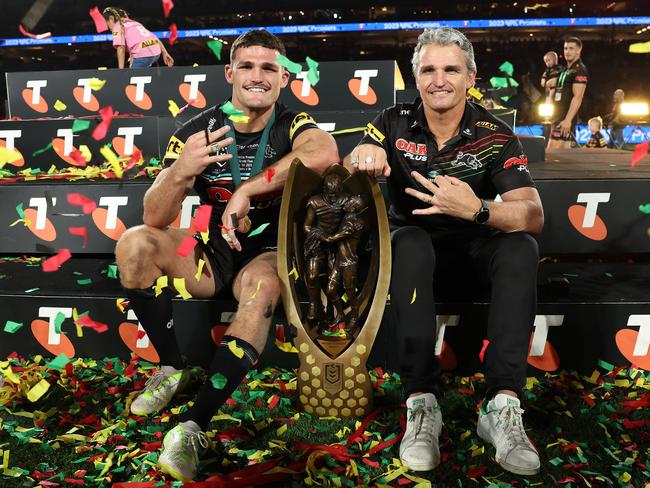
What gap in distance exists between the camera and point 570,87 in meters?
5.34

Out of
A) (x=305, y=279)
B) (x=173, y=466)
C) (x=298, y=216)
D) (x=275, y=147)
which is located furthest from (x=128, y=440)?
(x=275, y=147)

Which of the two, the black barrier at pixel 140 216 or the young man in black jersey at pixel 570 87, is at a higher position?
the young man in black jersey at pixel 570 87

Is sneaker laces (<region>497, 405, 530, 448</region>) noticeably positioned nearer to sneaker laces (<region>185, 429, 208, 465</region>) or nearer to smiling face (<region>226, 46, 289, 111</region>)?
sneaker laces (<region>185, 429, 208, 465</region>)

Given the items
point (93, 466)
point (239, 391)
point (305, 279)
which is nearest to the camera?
point (93, 466)

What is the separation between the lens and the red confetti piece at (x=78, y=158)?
3367 mm

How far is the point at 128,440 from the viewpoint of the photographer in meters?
1.69

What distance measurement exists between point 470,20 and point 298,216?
40.5ft

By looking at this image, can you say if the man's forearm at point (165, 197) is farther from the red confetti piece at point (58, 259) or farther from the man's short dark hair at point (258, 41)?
the red confetti piece at point (58, 259)

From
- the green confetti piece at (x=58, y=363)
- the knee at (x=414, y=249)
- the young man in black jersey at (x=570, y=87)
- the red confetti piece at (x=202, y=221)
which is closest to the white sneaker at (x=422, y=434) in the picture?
the knee at (x=414, y=249)

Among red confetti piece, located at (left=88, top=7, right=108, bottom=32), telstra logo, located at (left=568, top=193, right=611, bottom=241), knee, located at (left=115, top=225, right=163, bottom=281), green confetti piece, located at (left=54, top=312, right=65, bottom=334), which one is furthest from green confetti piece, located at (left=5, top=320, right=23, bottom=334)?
red confetti piece, located at (left=88, top=7, right=108, bottom=32)

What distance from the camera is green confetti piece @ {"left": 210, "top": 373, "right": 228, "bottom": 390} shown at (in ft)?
5.25

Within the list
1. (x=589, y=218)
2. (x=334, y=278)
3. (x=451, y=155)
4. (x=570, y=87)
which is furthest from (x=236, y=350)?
(x=570, y=87)

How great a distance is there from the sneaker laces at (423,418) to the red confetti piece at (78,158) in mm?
2526

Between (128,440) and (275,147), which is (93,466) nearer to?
(128,440)
